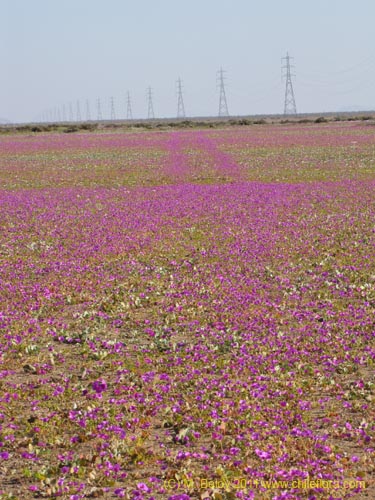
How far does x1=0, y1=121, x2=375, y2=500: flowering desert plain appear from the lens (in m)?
6.53

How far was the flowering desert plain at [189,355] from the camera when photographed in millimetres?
6527

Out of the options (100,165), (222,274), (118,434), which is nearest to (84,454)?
(118,434)

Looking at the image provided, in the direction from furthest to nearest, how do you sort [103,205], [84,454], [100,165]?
[100,165]
[103,205]
[84,454]

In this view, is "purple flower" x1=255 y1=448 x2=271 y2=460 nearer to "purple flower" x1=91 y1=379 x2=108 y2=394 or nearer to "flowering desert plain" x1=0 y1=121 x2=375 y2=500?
"flowering desert plain" x1=0 y1=121 x2=375 y2=500

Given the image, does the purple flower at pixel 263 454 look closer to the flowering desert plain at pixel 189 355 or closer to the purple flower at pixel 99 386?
the flowering desert plain at pixel 189 355

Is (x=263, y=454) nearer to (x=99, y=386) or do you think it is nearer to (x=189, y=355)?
A: (x=99, y=386)

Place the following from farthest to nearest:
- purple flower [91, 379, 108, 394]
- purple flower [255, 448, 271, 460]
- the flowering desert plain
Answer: purple flower [91, 379, 108, 394] < purple flower [255, 448, 271, 460] < the flowering desert plain

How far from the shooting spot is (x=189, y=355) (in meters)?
9.80

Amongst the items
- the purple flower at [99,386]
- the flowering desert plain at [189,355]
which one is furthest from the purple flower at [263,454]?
the purple flower at [99,386]

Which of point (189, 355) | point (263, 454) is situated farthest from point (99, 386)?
point (263, 454)

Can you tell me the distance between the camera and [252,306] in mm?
12234

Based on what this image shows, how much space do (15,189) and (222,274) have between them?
23715mm

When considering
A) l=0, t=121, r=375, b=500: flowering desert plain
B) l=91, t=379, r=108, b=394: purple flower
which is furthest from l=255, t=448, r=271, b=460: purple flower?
l=91, t=379, r=108, b=394: purple flower

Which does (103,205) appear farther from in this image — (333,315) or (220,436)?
(220,436)
